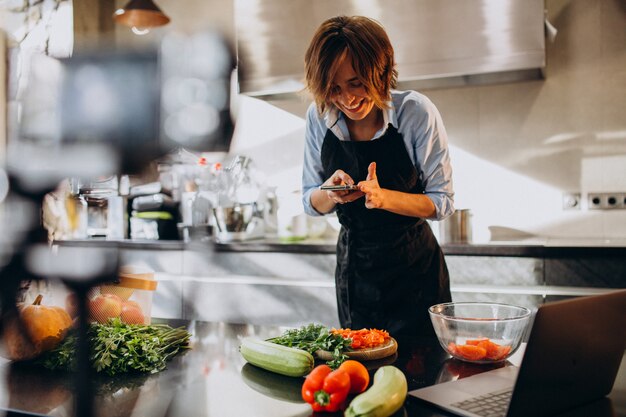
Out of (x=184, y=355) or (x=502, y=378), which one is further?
(x=184, y=355)

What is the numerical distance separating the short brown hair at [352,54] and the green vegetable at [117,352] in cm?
76

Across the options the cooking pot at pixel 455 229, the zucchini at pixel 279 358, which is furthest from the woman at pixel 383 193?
the cooking pot at pixel 455 229

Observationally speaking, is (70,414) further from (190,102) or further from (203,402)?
(190,102)

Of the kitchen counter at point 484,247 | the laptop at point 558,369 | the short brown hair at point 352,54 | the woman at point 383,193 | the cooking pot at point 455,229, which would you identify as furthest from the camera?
the cooking pot at point 455,229

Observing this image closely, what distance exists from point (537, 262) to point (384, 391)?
1.79m

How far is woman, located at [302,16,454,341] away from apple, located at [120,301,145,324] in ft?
2.03

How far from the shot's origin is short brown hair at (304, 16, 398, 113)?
4.83 ft

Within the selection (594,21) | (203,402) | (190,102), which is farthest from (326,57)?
(190,102)

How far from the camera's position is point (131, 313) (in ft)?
4.08

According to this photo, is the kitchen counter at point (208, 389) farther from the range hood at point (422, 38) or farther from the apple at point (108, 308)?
the range hood at point (422, 38)

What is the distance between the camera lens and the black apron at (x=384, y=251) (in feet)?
5.57

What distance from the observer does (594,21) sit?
9.33 feet

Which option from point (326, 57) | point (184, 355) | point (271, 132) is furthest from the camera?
point (271, 132)

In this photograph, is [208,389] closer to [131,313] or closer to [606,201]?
[131,313]
